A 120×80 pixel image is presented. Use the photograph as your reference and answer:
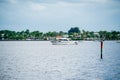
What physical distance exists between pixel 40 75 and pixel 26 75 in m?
2.23

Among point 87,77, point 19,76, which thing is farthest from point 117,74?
point 19,76

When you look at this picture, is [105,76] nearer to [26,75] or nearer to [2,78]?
[26,75]

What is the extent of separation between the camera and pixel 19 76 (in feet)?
162

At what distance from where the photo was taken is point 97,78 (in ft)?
155

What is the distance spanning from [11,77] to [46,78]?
541 centimetres

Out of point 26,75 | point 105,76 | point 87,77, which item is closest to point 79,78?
point 87,77

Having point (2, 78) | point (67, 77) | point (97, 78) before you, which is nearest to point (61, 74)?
point (67, 77)

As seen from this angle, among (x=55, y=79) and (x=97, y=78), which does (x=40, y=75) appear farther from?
(x=97, y=78)

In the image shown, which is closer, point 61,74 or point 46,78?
point 46,78

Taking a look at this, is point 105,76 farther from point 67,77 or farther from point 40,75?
point 40,75

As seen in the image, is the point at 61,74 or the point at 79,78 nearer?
the point at 79,78

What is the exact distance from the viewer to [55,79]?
152 feet

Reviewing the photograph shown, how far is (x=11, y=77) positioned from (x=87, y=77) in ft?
38.1

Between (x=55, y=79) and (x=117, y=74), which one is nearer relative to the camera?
(x=55, y=79)
